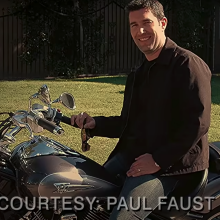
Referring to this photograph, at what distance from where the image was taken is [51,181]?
8.21 feet

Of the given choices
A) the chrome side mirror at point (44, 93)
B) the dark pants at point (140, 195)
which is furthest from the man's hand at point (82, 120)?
the dark pants at point (140, 195)

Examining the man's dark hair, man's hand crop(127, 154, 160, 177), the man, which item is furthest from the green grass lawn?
the man's dark hair

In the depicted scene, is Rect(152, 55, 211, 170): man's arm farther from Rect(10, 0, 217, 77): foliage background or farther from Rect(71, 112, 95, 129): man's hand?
Rect(10, 0, 217, 77): foliage background

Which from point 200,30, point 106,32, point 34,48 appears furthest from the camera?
point 200,30

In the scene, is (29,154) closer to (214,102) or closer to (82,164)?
(82,164)

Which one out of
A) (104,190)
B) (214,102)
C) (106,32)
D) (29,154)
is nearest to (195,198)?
(104,190)

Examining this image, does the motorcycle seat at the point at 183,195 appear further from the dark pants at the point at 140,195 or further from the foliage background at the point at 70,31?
the foliage background at the point at 70,31

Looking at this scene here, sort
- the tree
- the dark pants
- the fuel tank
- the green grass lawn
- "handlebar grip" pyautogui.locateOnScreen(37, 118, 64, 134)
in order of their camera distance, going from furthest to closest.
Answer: the tree, the green grass lawn, the dark pants, the fuel tank, "handlebar grip" pyautogui.locateOnScreen(37, 118, 64, 134)

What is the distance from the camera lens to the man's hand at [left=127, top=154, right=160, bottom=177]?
2.61 meters

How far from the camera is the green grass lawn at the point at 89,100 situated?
653 centimetres

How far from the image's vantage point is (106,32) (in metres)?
15.7

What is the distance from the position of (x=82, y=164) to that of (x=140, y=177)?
12.6 inches

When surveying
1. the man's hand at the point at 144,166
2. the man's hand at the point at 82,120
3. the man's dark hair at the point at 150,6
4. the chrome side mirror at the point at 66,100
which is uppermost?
the man's dark hair at the point at 150,6

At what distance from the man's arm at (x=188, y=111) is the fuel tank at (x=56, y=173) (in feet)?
1.12
